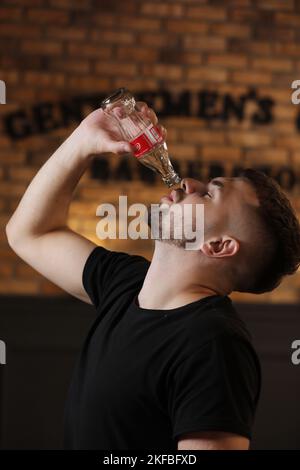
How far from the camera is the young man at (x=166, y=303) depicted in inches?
45.4

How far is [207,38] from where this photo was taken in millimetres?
3717

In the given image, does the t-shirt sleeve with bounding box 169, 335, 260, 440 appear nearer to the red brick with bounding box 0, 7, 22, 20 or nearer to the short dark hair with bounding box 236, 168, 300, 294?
the short dark hair with bounding box 236, 168, 300, 294

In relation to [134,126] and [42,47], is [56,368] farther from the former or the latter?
[134,126]

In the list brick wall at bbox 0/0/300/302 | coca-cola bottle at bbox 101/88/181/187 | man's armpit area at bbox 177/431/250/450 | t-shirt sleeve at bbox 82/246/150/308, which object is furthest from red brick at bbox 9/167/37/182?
man's armpit area at bbox 177/431/250/450

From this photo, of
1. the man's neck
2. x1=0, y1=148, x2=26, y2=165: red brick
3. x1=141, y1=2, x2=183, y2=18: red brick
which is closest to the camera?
the man's neck

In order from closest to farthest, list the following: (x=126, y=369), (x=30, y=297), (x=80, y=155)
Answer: (x=126, y=369), (x=80, y=155), (x=30, y=297)

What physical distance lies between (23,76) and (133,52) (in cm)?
57

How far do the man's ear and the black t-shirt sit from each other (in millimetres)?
112

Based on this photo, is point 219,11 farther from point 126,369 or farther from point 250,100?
point 126,369

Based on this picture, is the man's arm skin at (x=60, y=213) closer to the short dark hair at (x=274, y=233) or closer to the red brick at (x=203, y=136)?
the short dark hair at (x=274, y=233)

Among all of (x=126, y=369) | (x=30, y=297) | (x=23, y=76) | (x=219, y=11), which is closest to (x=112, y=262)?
(x=126, y=369)

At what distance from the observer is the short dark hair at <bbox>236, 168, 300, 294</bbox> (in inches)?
55.6

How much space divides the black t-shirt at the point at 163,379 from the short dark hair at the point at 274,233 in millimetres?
164

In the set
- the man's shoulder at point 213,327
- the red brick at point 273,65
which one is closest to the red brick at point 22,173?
the red brick at point 273,65
